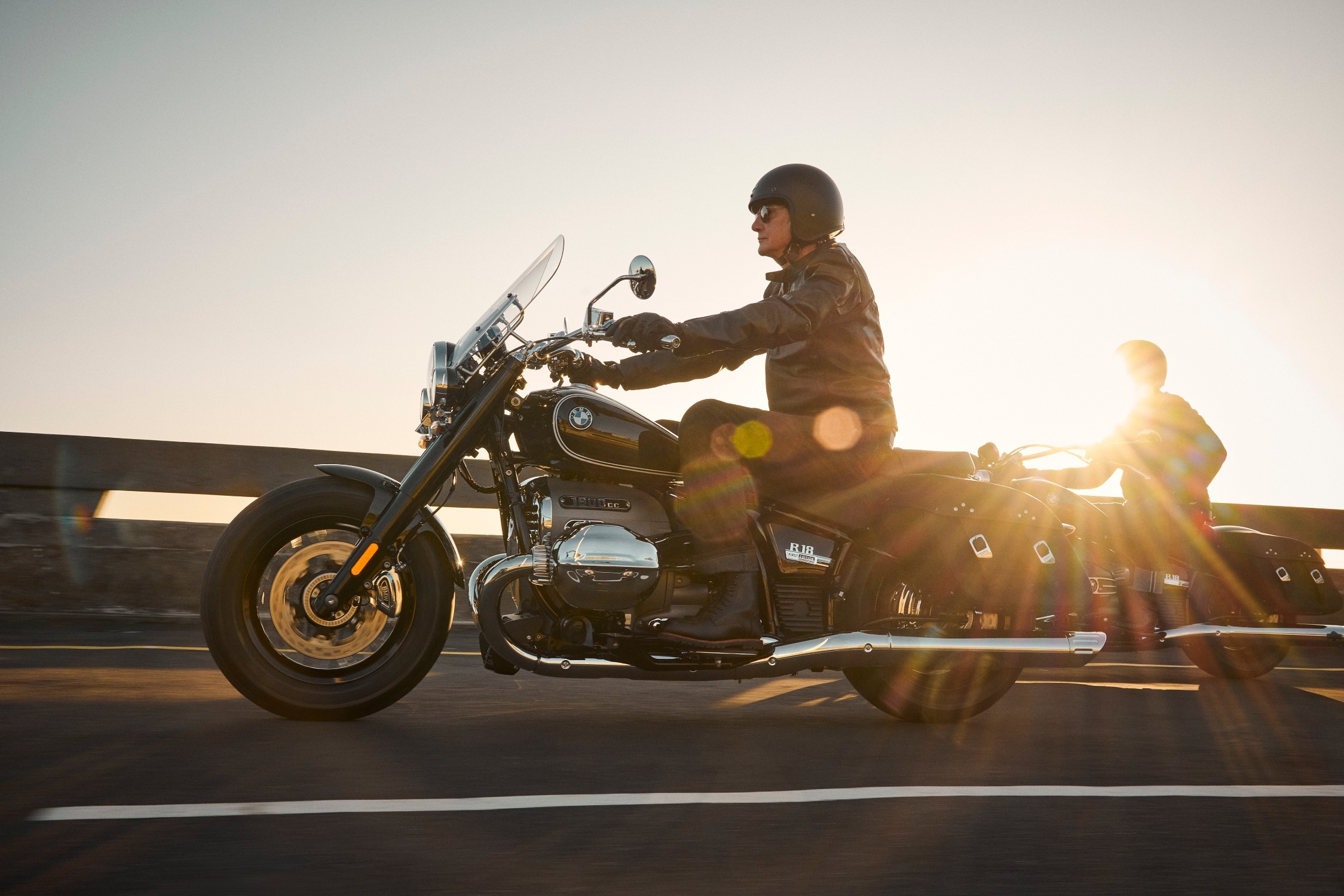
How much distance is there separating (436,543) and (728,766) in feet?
4.45

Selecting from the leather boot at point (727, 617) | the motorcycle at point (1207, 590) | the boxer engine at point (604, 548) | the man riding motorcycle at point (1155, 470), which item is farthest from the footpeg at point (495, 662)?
the man riding motorcycle at point (1155, 470)

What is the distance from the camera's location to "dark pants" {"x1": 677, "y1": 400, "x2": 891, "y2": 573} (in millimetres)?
4562

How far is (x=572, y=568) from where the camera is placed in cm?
428

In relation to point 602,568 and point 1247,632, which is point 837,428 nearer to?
point 602,568

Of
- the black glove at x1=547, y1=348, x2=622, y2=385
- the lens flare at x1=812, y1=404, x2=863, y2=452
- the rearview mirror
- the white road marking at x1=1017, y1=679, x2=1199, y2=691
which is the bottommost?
the white road marking at x1=1017, y1=679, x2=1199, y2=691

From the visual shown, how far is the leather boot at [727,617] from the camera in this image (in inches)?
175

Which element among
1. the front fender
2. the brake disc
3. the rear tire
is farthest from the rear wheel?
the brake disc

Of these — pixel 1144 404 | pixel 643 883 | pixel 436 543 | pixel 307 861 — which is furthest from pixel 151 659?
pixel 1144 404

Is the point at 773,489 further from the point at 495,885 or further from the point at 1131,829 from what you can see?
the point at 495,885

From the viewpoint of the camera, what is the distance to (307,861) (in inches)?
106

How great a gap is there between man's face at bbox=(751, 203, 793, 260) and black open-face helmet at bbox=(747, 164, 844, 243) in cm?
3

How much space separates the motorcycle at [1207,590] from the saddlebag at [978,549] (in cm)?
124

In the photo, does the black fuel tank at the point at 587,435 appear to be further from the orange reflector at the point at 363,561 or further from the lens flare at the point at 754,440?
the orange reflector at the point at 363,561

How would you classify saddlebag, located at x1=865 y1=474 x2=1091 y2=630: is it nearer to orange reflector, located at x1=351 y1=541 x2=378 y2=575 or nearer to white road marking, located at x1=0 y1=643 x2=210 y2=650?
orange reflector, located at x1=351 y1=541 x2=378 y2=575
